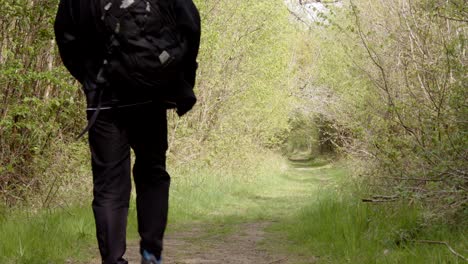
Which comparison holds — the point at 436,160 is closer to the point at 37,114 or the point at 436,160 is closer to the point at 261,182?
the point at 37,114

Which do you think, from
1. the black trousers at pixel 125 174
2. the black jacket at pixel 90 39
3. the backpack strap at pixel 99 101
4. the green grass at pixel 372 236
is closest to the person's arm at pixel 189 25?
the black jacket at pixel 90 39

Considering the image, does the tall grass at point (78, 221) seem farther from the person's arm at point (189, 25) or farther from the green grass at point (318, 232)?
the person's arm at point (189, 25)

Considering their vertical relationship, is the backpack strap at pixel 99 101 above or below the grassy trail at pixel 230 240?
above

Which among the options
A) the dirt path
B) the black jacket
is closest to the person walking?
the black jacket

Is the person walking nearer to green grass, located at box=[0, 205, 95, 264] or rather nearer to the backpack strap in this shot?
the backpack strap

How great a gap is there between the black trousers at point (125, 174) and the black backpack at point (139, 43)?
0.21 meters

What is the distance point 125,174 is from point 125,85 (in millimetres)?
487

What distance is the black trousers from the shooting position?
295cm

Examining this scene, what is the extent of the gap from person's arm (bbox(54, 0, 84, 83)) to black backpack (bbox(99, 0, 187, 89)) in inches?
A: 8.6

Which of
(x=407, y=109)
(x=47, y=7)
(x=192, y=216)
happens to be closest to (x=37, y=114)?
(x=47, y=7)

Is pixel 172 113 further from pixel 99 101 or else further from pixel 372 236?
pixel 99 101

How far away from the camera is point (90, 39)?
305 centimetres

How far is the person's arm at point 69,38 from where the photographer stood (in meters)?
3.03

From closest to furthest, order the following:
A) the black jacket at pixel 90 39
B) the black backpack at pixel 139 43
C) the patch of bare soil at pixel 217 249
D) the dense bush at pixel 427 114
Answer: the black backpack at pixel 139 43
the black jacket at pixel 90 39
the dense bush at pixel 427 114
the patch of bare soil at pixel 217 249
